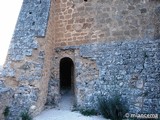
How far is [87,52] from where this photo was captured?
24.6 feet

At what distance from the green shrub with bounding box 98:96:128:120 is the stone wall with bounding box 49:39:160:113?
14.2 inches

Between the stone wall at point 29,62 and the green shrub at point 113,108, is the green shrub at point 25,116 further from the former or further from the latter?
the green shrub at point 113,108

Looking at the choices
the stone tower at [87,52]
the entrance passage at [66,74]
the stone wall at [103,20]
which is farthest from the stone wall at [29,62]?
the entrance passage at [66,74]

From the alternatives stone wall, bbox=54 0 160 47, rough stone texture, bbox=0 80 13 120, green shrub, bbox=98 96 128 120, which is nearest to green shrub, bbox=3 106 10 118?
rough stone texture, bbox=0 80 13 120

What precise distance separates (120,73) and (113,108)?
119 cm

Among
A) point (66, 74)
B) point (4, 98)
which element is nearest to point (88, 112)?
point (4, 98)

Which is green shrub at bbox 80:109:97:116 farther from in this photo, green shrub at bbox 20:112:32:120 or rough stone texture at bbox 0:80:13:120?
rough stone texture at bbox 0:80:13:120

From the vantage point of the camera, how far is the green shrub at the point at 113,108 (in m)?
6.30

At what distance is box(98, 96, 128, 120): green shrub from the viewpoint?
6.30 metres

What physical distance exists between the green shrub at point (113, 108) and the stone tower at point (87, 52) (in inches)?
14.8

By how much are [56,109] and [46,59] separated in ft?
5.27

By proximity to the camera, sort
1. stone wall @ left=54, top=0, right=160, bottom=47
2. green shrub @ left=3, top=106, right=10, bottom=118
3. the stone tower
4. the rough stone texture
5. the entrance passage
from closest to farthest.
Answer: the rough stone texture → green shrub @ left=3, top=106, right=10, bottom=118 → the stone tower → stone wall @ left=54, top=0, right=160, bottom=47 → the entrance passage

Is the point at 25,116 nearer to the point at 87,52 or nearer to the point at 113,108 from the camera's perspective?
the point at 113,108

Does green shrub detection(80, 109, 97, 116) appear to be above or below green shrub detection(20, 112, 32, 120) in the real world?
below
